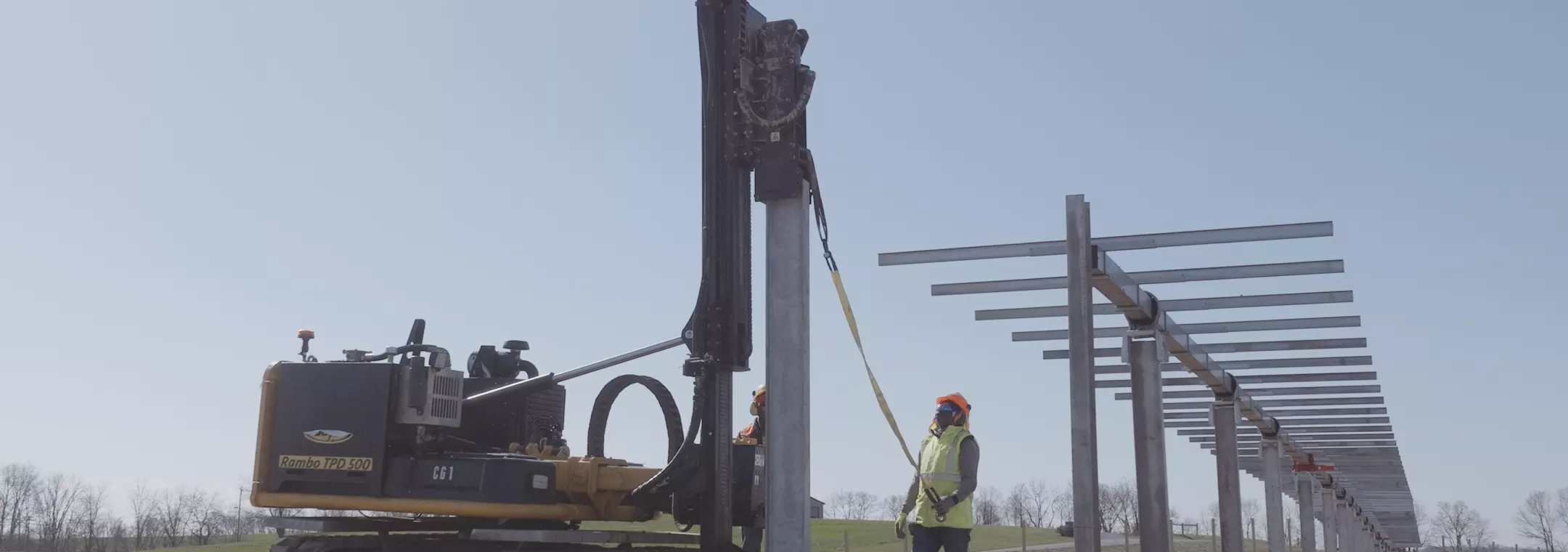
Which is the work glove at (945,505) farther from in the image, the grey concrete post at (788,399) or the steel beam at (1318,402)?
the steel beam at (1318,402)

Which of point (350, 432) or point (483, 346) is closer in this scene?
point (350, 432)

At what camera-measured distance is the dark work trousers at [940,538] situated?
9.71 metres

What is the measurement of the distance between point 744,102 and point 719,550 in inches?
113

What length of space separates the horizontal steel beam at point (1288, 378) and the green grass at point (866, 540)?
2717cm

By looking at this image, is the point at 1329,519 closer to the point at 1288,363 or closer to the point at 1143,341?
the point at 1288,363

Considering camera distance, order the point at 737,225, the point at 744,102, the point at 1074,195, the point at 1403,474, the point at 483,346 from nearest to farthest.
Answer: the point at 744,102 → the point at 737,225 → the point at 483,346 → the point at 1074,195 → the point at 1403,474

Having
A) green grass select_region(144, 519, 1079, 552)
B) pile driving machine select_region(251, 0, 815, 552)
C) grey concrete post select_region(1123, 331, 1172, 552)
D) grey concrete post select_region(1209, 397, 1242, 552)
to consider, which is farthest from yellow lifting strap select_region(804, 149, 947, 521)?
green grass select_region(144, 519, 1079, 552)

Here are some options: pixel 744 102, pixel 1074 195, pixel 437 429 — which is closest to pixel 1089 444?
pixel 1074 195

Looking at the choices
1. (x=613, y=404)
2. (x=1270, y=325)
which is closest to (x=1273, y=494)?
(x=1270, y=325)

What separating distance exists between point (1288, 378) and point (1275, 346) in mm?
2360

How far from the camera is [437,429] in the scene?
9.09 m

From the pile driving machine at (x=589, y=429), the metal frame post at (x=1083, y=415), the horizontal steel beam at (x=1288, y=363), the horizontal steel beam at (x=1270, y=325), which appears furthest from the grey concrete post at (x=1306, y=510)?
the pile driving machine at (x=589, y=429)

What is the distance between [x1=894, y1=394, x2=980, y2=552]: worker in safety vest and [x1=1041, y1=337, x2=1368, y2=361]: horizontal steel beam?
667cm

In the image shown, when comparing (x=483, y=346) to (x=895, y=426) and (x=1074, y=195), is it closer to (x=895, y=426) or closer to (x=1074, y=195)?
(x=895, y=426)
